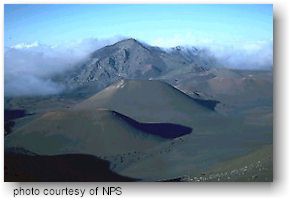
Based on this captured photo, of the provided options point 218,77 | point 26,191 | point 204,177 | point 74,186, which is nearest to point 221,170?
point 204,177

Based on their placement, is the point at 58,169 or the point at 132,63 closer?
the point at 58,169

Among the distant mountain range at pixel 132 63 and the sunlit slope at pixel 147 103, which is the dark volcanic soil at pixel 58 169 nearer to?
the sunlit slope at pixel 147 103

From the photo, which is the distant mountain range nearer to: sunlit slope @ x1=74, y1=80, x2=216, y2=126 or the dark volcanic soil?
sunlit slope @ x1=74, y1=80, x2=216, y2=126

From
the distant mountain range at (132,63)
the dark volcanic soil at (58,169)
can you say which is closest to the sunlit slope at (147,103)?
the distant mountain range at (132,63)

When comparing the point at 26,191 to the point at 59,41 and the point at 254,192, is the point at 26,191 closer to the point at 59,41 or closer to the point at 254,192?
the point at 59,41

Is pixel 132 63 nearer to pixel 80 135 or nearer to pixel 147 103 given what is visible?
pixel 147 103

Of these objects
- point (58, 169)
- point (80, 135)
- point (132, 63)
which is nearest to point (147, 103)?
point (132, 63)

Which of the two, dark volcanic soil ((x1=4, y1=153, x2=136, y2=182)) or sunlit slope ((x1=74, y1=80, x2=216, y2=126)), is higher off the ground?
sunlit slope ((x1=74, y1=80, x2=216, y2=126))

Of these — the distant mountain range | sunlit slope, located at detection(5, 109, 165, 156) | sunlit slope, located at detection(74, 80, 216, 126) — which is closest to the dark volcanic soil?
sunlit slope, located at detection(5, 109, 165, 156)

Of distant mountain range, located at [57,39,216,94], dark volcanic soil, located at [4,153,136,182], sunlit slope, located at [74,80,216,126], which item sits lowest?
dark volcanic soil, located at [4,153,136,182]
